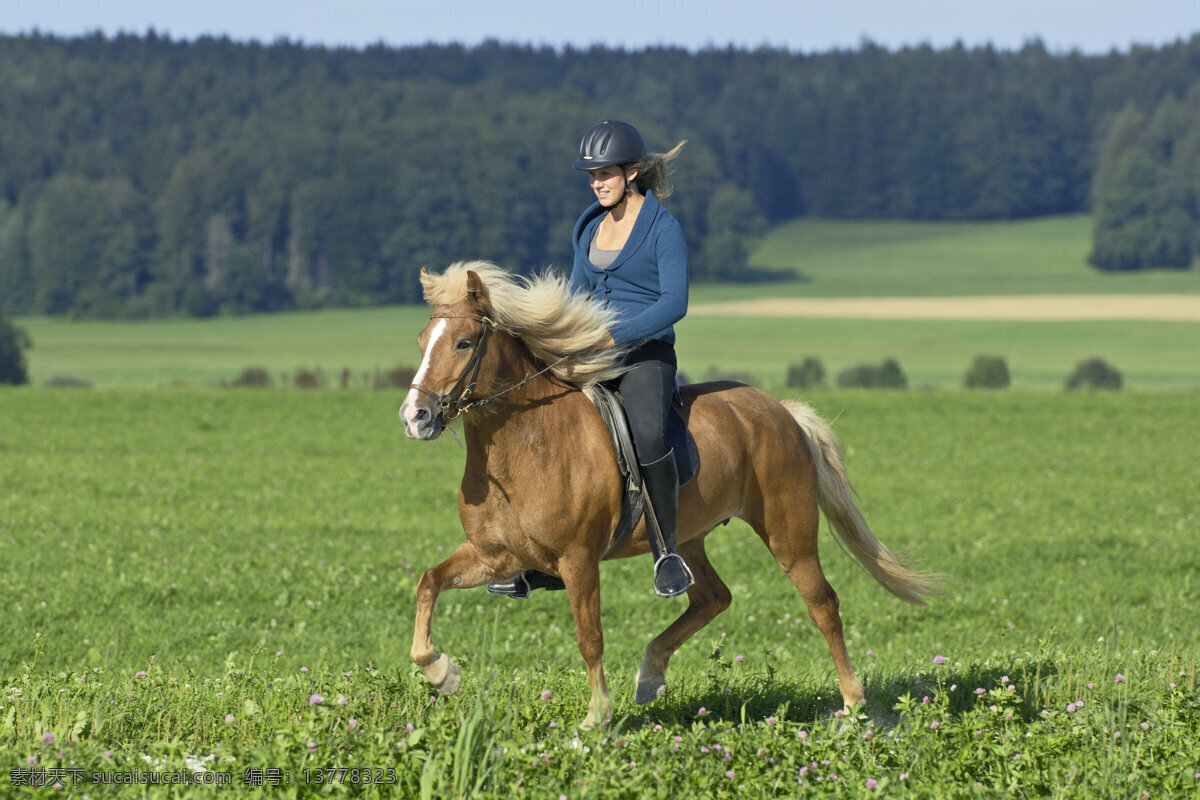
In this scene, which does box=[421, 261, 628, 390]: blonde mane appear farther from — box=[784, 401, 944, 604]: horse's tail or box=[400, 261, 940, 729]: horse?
box=[784, 401, 944, 604]: horse's tail

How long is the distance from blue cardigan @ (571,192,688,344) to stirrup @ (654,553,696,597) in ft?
4.02

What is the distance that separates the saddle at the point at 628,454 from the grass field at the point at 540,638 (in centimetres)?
109

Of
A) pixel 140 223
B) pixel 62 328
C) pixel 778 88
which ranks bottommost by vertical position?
pixel 62 328

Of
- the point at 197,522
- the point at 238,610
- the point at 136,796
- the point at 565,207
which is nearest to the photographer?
the point at 136,796

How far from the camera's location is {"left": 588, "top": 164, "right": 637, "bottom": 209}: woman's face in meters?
7.15

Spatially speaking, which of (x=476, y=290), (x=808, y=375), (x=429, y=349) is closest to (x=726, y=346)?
(x=808, y=375)

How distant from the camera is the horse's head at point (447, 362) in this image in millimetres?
6020

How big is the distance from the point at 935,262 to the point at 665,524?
133637mm

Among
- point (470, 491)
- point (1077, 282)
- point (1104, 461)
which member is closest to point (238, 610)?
point (470, 491)

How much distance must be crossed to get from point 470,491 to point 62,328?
376 ft

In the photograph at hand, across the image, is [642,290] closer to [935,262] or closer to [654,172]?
[654,172]

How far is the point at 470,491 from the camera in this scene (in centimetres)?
675

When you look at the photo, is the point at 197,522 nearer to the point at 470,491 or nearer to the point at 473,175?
the point at 470,491

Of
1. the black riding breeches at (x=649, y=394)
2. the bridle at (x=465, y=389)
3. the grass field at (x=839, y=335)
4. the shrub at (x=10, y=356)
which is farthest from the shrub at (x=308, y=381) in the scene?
the bridle at (x=465, y=389)
